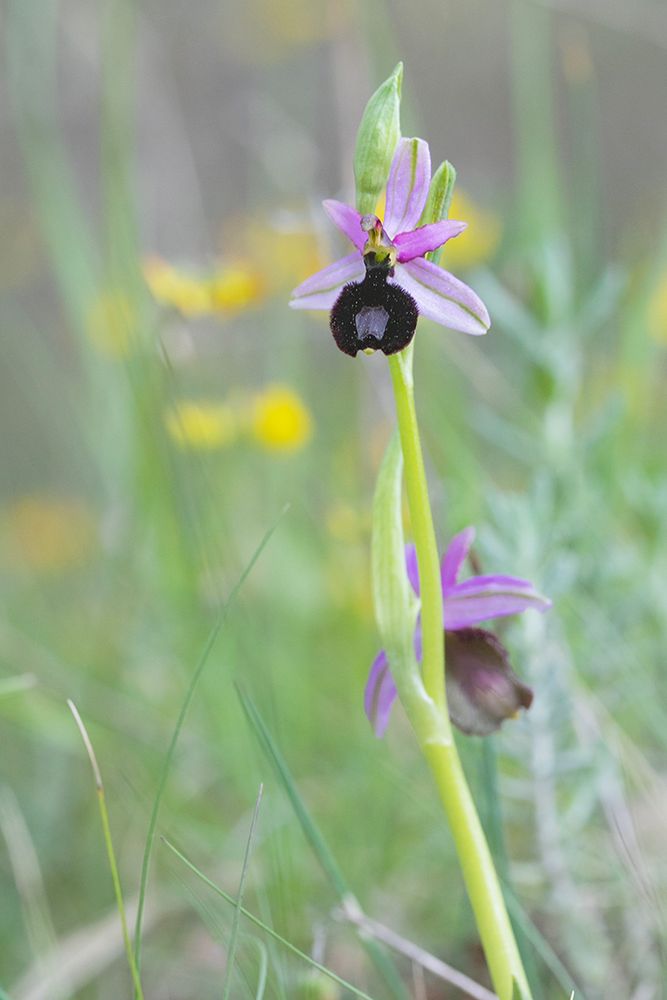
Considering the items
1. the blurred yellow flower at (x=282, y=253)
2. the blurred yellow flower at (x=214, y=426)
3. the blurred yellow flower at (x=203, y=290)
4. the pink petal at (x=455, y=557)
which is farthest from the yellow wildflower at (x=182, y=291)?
the pink petal at (x=455, y=557)

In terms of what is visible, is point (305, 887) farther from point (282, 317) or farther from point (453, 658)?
point (282, 317)

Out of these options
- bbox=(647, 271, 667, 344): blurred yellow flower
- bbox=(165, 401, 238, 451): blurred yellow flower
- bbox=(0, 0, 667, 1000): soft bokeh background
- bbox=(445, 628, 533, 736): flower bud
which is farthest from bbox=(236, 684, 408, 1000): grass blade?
bbox=(647, 271, 667, 344): blurred yellow flower

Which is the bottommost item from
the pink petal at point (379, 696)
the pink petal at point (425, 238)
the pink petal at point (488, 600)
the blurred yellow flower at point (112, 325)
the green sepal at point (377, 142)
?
the pink petal at point (379, 696)

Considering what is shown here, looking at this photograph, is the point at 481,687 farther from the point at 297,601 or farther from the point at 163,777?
the point at 297,601

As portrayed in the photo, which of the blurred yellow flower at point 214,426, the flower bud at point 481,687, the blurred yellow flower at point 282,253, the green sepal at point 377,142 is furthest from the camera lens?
the blurred yellow flower at point 282,253

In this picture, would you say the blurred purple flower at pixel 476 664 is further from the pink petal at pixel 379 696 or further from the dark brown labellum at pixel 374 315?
the dark brown labellum at pixel 374 315

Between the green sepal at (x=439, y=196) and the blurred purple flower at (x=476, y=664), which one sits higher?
the green sepal at (x=439, y=196)

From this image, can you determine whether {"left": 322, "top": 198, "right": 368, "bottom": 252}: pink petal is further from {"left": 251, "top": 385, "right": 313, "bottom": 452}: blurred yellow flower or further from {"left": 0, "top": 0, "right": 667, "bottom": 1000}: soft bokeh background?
{"left": 251, "top": 385, "right": 313, "bottom": 452}: blurred yellow flower
